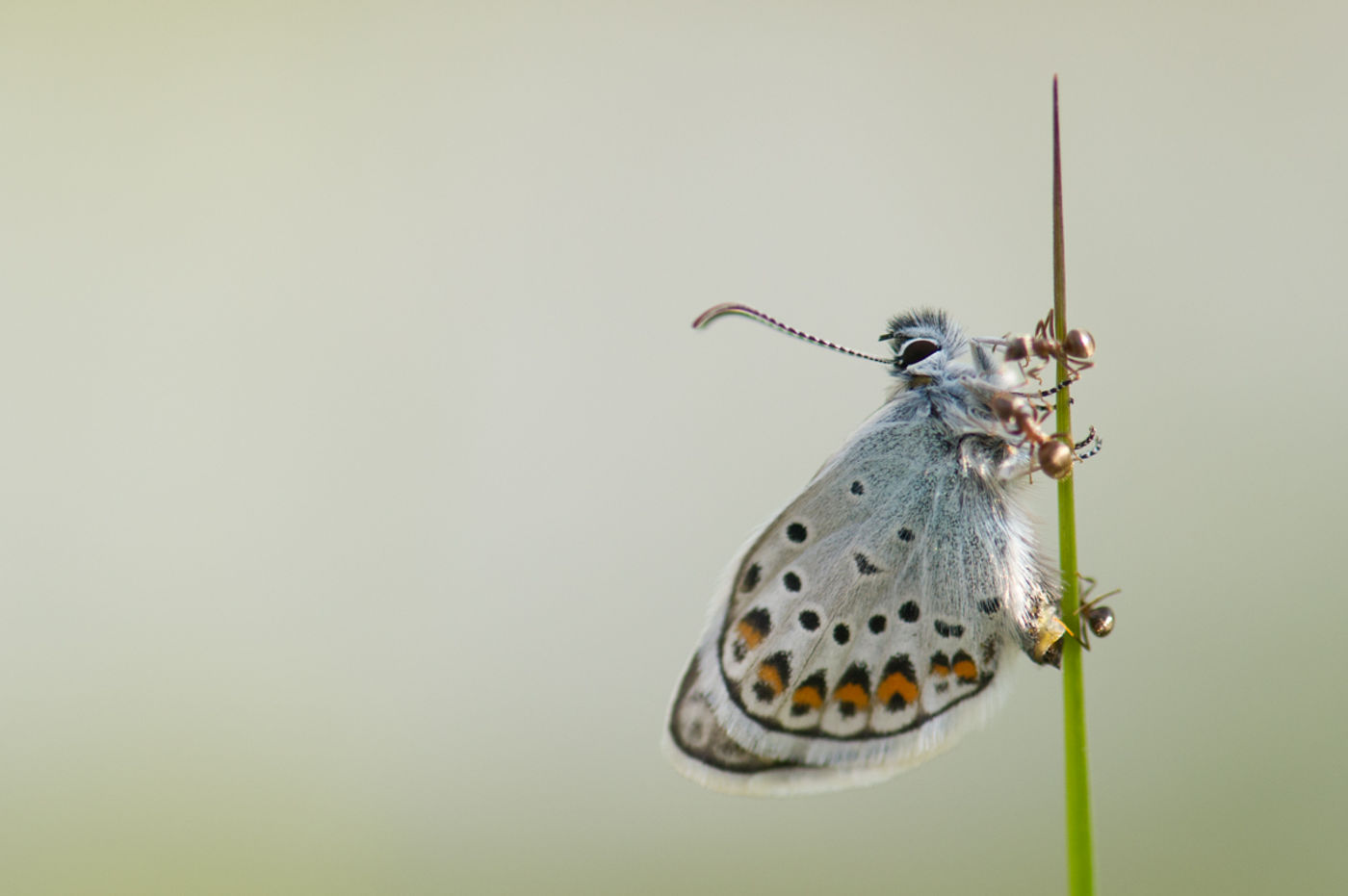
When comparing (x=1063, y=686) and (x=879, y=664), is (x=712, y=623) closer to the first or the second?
(x=879, y=664)

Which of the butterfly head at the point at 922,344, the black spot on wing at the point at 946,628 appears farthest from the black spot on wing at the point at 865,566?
the butterfly head at the point at 922,344

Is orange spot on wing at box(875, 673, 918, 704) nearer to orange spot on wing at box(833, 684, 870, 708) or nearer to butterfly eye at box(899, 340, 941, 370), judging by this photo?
orange spot on wing at box(833, 684, 870, 708)

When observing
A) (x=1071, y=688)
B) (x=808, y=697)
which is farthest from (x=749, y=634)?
(x=1071, y=688)

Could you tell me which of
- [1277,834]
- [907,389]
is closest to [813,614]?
[907,389]

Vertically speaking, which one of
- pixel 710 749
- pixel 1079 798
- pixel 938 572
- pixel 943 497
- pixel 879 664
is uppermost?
pixel 943 497

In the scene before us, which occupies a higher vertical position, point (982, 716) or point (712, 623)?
point (712, 623)

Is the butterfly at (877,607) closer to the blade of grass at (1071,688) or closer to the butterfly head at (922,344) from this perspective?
the butterfly head at (922,344)
